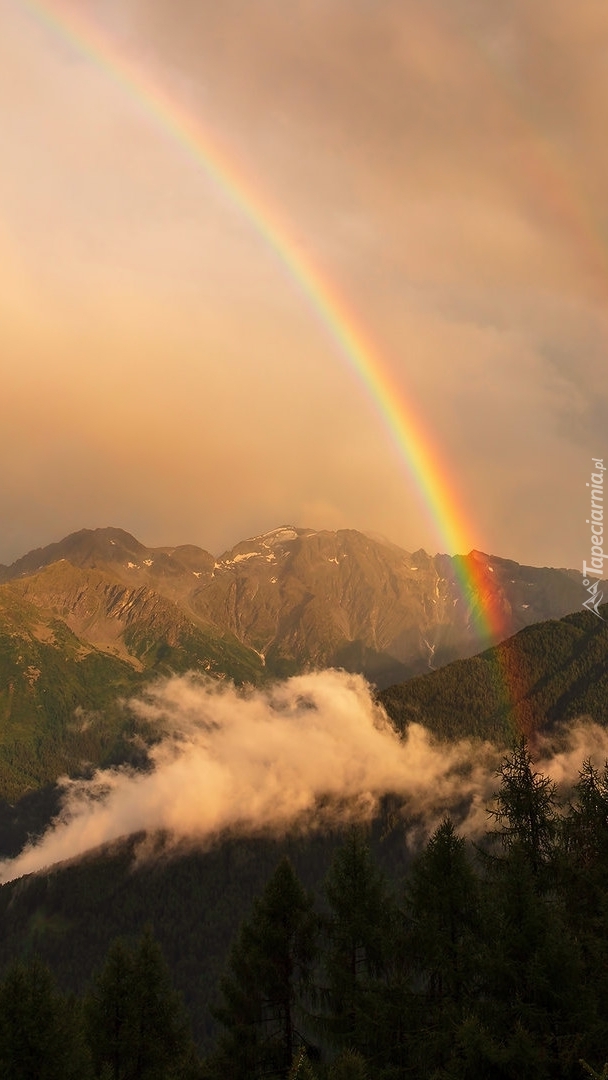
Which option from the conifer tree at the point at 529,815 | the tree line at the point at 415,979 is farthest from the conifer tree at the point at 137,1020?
the conifer tree at the point at 529,815

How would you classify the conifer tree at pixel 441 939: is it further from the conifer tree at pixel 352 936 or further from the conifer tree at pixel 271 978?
the conifer tree at pixel 271 978

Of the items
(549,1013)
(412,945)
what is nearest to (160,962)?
(412,945)

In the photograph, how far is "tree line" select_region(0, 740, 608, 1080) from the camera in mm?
29781

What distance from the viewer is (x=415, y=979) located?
135 feet

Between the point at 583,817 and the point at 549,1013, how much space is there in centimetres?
1296

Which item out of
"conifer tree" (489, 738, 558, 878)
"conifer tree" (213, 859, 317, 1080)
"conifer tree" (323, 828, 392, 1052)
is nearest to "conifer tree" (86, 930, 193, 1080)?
"conifer tree" (213, 859, 317, 1080)

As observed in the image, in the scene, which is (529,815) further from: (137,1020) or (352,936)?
(137,1020)

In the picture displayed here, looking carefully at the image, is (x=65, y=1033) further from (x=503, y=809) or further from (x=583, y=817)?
(x=583, y=817)

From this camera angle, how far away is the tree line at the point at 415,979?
1172 inches

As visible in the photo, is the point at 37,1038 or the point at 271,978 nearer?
the point at 37,1038

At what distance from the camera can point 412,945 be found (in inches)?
1508

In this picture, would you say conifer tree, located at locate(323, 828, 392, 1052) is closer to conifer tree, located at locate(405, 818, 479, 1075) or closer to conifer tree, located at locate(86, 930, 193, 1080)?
conifer tree, located at locate(405, 818, 479, 1075)

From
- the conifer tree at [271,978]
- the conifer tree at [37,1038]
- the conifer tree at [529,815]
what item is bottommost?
the conifer tree at [37,1038]

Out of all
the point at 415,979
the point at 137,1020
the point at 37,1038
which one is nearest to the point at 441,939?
the point at 415,979
